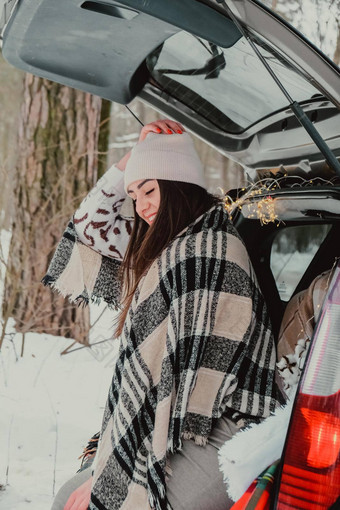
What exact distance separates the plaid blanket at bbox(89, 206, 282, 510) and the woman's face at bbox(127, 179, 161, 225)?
346 millimetres

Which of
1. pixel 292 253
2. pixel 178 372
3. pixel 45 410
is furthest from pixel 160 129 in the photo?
pixel 45 410

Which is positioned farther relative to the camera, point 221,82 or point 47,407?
point 47,407

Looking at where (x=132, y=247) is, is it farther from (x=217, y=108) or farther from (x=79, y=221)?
(x=217, y=108)

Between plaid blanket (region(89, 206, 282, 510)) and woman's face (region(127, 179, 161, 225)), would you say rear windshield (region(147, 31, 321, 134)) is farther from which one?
plaid blanket (region(89, 206, 282, 510))

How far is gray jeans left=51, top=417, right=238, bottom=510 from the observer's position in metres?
1.82

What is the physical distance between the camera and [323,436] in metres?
1.35

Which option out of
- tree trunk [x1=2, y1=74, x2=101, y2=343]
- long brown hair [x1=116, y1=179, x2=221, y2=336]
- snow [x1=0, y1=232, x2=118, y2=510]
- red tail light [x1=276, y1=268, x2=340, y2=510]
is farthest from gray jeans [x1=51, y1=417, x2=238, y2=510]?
tree trunk [x1=2, y1=74, x2=101, y2=343]

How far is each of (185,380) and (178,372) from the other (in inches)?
A: 1.9

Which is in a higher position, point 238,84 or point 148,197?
point 238,84

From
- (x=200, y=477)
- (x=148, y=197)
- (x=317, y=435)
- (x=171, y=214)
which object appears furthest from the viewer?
(x=148, y=197)

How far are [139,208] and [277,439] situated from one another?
3.68 ft

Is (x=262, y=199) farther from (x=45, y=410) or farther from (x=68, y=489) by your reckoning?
(x=45, y=410)

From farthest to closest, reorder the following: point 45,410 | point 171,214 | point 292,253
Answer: point 45,410 < point 292,253 < point 171,214

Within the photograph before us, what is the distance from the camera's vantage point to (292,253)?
2.71 metres
